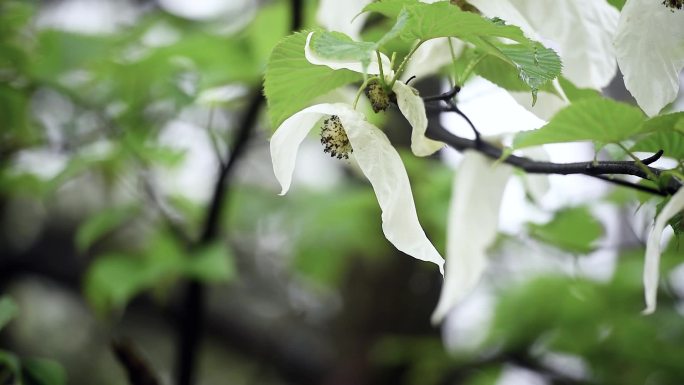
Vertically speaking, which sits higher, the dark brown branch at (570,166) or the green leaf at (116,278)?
the dark brown branch at (570,166)

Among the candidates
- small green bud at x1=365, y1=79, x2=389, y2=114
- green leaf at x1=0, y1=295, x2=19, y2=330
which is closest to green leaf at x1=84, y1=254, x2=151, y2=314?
green leaf at x1=0, y1=295, x2=19, y2=330

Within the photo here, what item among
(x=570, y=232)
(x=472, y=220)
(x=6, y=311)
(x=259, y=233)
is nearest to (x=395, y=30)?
(x=472, y=220)

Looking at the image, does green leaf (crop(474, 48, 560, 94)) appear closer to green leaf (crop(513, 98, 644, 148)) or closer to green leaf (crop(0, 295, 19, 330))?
green leaf (crop(513, 98, 644, 148))

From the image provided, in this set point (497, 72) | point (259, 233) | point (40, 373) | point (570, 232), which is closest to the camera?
point (497, 72)

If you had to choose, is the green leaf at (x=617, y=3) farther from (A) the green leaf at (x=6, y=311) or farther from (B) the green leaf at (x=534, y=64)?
(A) the green leaf at (x=6, y=311)

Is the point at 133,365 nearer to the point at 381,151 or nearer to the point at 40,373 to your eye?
the point at 40,373

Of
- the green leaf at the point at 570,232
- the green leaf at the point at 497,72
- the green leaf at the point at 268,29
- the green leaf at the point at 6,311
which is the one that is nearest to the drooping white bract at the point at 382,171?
the green leaf at the point at 497,72
